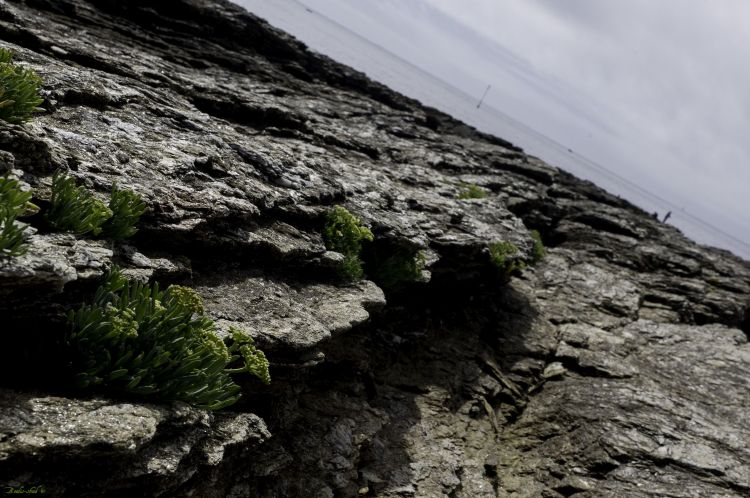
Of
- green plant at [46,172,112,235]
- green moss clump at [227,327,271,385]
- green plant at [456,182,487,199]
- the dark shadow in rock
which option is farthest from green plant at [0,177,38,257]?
green plant at [456,182,487,199]

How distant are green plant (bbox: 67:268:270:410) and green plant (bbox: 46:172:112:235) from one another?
2.00 ft

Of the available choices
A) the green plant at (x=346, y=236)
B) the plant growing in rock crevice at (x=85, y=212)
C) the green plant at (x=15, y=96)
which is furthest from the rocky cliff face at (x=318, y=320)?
the green plant at (x=346, y=236)

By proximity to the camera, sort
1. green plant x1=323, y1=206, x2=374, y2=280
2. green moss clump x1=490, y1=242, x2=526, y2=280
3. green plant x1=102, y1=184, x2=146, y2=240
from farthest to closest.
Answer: green moss clump x1=490, y1=242, x2=526, y2=280 → green plant x1=323, y1=206, x2=374, y2=280 → green plant x1=102, y1=184, x2=146, y2=240

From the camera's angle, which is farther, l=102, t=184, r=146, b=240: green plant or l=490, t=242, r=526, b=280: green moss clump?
l=490, t=242, r=526, b=280: green moss clump

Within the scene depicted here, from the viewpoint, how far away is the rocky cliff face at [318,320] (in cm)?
466

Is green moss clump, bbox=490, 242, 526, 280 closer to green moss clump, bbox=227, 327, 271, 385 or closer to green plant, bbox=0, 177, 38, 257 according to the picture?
green moss clump, bbox=227, 327, 271, 385

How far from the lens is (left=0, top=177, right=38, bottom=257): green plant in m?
4.08

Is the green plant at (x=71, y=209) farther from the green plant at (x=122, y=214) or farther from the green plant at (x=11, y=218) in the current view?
the green plant at (x=11, y=218)

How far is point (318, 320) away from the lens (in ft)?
24.1

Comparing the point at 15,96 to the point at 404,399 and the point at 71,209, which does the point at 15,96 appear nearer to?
the point at 71,209

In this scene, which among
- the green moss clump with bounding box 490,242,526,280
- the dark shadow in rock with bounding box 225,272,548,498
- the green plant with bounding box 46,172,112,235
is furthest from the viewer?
the green moss clump with bounding box 490,242,526,280

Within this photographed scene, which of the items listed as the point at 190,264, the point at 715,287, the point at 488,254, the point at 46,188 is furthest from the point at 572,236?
the point at 46,188

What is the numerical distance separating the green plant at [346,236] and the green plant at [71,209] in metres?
4.30

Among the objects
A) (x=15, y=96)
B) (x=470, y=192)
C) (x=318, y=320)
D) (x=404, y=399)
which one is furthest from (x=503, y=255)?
(x=15, y=96)
